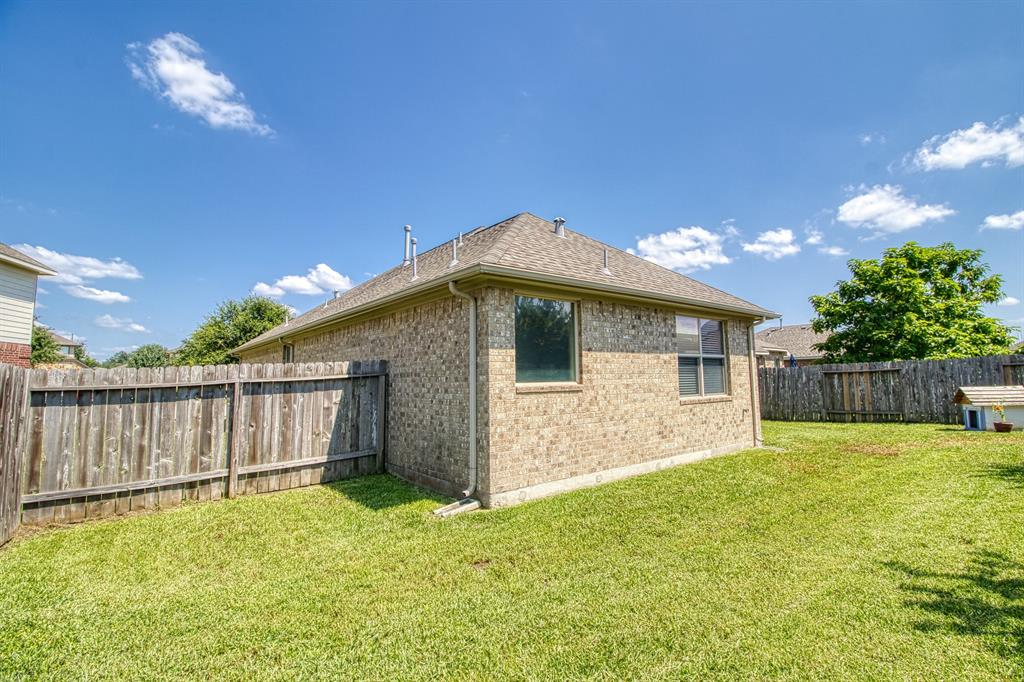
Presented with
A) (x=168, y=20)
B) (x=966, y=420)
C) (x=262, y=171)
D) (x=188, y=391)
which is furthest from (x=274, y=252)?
(x=966, y=420)

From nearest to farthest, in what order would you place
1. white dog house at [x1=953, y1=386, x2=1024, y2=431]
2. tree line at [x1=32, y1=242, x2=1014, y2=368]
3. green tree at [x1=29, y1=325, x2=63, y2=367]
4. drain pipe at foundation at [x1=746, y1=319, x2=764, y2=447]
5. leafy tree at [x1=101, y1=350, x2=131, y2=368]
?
1. drain pipe at foundation at [x1=746, y1=319, x2=764, y2=447]
2. white dog house at [x1=953, y1=386, x2=1024, y2=431]
3. tree line at [x1=32, y1=242, x2=1014, y2=368]
4. green tree at [x1=29, y1=325, x2=63, y2=367]
5. leafy tree at [x1=101, y1=350, x2=131, y2=368]

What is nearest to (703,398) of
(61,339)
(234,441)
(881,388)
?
(234,441)

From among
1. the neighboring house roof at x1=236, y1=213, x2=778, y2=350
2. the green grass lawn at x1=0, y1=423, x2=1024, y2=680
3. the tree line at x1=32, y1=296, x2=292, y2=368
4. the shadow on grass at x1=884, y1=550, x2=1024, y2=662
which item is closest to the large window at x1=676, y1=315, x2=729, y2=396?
the neighboring house roof at x1=236, y1=213, x2=778, y2=350

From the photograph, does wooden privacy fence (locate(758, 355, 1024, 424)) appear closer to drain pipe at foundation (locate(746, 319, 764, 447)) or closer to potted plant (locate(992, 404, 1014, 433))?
potted plant (locate(992, 404, 1014, 433))

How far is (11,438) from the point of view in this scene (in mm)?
4730

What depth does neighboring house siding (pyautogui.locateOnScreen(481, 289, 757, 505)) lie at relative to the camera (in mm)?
5824

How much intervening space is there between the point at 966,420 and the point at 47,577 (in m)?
18.0

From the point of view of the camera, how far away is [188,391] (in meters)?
6.23

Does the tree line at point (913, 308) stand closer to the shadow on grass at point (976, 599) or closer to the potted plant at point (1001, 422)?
the potted plant at point (1001, 422)

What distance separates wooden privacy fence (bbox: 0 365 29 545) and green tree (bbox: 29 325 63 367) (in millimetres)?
45842

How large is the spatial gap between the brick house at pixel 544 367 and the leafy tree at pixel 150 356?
39638 mm

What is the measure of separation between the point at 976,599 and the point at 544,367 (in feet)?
15.4

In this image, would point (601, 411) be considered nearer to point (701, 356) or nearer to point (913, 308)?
point (701, 356)

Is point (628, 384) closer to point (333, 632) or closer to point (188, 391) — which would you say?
point (333, 632)
